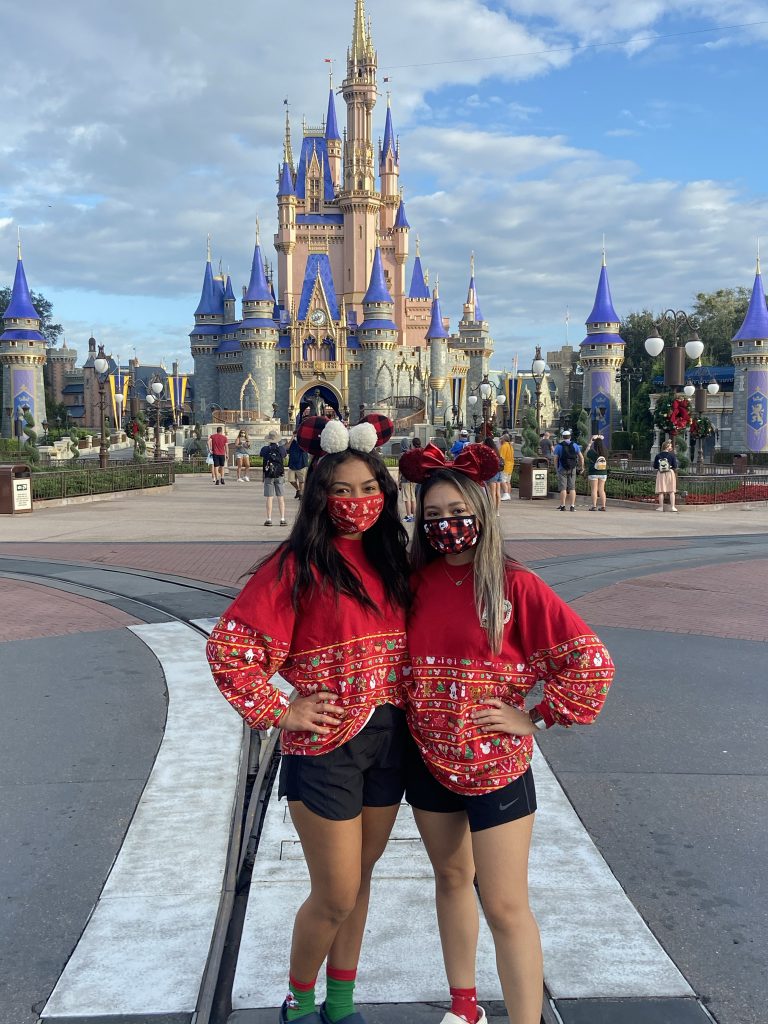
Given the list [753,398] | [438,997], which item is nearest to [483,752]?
[438,997]

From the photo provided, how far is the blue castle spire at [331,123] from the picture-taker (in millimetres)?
74438

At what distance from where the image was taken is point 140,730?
4.88 m

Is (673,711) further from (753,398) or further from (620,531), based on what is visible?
(753,398)

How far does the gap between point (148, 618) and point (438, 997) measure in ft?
18.9

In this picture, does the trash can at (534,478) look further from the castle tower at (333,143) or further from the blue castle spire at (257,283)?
the castle tower at (333,143)

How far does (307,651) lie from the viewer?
2275 millimetres

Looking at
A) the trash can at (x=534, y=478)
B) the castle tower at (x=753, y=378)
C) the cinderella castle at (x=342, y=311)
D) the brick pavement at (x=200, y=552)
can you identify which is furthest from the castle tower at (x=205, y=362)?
the brick pavement at (x=200, y=552)

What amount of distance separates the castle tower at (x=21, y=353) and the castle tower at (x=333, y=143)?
94.5ft

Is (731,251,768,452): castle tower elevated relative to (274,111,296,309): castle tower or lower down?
lower down

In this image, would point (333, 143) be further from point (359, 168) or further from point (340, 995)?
point (340, 995)

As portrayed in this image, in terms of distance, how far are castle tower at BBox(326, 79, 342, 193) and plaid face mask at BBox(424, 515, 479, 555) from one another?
248ft

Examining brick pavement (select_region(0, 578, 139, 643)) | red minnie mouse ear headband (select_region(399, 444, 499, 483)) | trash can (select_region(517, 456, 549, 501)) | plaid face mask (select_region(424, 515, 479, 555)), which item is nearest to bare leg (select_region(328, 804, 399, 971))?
plaid face mask (select_region(424, 515, 479, 555))

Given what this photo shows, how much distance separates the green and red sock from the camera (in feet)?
7.65

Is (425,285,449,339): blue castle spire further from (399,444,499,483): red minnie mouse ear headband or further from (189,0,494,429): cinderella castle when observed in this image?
(399,444,499,483): red minnie mouse ear headband
